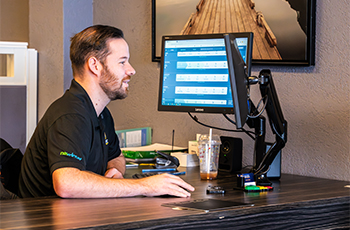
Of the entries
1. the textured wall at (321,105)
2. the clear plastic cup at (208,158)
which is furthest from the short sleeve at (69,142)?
the textured wall at (321,105)

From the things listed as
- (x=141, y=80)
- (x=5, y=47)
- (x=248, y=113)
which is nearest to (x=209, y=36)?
(x=248, y=113)

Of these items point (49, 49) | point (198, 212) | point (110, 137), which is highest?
point (49, 49)

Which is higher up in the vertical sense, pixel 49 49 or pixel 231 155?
pixel 49 49

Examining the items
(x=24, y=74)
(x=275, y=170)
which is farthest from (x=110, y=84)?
(x=24, y=74)

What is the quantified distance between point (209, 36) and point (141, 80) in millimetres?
896

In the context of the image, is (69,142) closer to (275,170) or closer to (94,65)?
(94,65)

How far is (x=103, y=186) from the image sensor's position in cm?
143

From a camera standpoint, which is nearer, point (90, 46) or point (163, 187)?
point (163, 187)

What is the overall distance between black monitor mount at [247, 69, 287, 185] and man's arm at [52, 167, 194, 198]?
0.40 metres

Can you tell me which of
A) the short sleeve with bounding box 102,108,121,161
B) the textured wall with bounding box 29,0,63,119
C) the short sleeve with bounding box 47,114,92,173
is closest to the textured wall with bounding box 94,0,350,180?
the short sleeve with bounding box 102,108,121,161

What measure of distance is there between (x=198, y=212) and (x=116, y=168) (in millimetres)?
774

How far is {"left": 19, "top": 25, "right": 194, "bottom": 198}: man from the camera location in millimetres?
1445

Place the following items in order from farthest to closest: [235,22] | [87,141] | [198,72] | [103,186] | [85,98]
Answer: [235,22], [198,72], [85,98], [87,141], [103,186]

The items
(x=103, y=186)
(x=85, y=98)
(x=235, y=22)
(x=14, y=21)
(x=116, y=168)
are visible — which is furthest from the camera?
(x=14, y=21)
